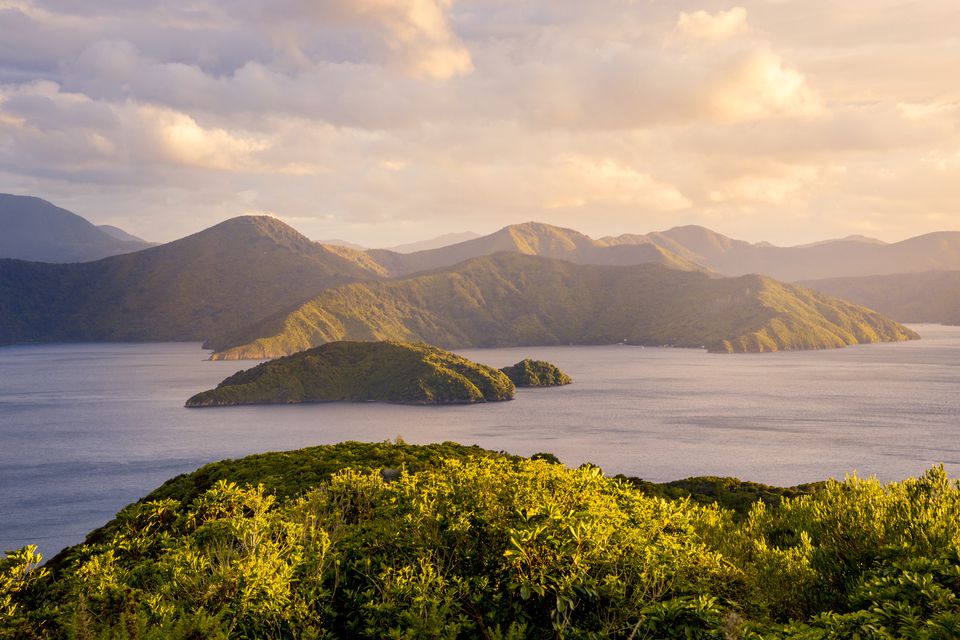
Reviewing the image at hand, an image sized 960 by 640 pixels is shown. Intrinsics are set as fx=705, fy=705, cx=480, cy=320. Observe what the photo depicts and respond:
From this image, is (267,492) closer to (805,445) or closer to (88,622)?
(88,622)

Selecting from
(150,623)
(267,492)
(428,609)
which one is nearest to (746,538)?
(428,609)

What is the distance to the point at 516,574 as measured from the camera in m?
19.5

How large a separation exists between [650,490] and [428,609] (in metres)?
59.9

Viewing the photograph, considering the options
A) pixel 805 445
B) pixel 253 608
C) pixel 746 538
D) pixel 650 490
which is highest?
pixel 253 608

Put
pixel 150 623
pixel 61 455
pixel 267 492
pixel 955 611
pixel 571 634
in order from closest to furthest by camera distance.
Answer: pixel 955 611 → pixel 571 634 → pixel 150 623 → pixel 267 492 → pixel 61 455

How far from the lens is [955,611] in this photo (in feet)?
54.9

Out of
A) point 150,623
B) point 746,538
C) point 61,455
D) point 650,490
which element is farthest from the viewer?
point 61,455

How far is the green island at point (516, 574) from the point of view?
60.5 ft

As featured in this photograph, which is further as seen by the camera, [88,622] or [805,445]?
[805,445]

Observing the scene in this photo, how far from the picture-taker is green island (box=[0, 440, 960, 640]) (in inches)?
726

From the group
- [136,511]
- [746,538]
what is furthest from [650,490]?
[136,511]

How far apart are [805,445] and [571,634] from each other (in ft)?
638

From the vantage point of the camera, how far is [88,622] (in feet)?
65.3

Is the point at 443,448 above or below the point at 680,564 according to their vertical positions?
below
